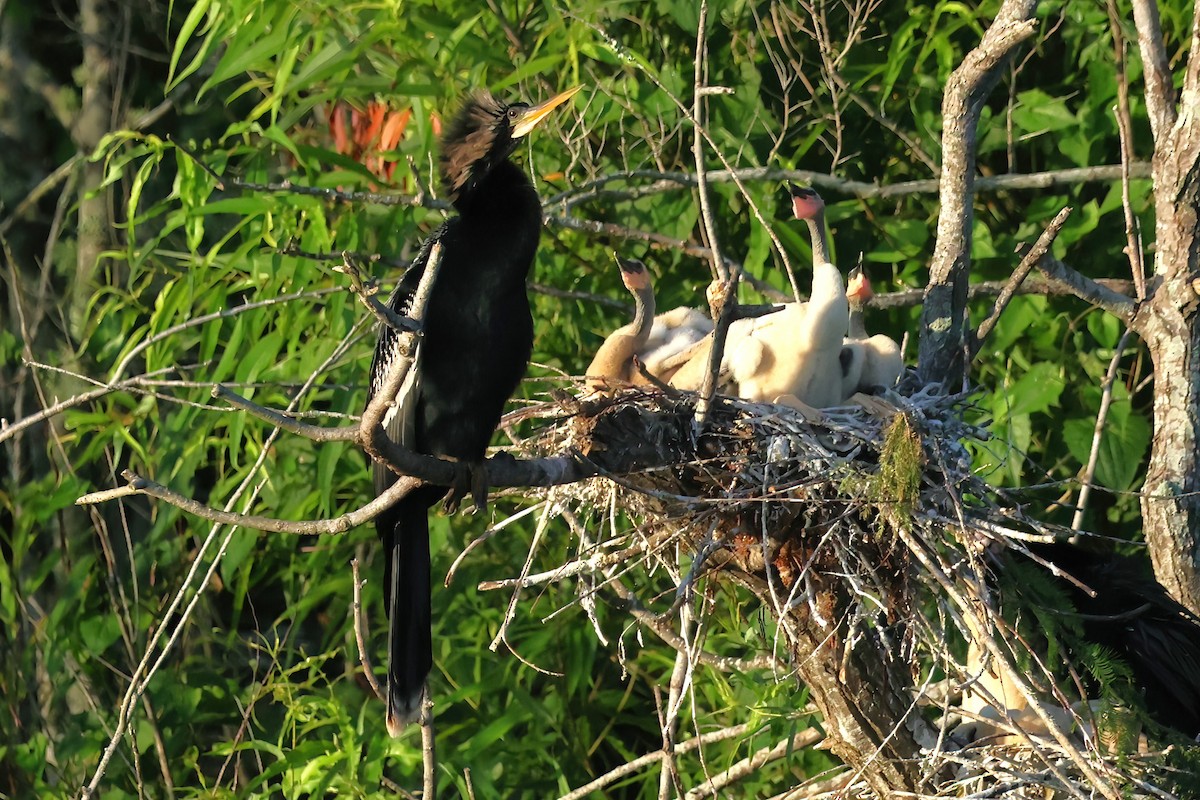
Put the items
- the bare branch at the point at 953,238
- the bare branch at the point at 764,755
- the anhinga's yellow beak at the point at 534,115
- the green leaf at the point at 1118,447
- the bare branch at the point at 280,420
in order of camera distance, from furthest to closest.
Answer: the green leaf at the point at 1118,447 → the bare branch at the point at 764,755 → the bare branch at the point at 953,238 → the anhinga's yellow beak at the point at 534,115 → the bare branch at the point at 280,420

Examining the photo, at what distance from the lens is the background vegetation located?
13.6 ft

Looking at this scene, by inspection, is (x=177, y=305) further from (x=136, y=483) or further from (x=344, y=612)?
(x=136, y=483)

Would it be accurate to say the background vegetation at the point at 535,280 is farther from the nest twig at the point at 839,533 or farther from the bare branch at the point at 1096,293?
the nest twig at the point at 839,533

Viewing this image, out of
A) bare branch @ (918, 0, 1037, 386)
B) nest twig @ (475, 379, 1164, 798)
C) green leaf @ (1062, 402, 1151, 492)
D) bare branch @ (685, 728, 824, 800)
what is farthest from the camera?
green leaf @ (1062, 402, 1151, 492)

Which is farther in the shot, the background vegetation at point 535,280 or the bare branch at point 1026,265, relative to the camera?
the background vegetation at point 535,280

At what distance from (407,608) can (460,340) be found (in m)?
0.54

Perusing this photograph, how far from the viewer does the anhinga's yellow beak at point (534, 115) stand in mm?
2982

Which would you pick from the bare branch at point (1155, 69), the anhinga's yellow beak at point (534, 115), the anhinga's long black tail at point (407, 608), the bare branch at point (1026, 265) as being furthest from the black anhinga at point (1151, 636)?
the anhinga's yellow beak at point (534, 115)

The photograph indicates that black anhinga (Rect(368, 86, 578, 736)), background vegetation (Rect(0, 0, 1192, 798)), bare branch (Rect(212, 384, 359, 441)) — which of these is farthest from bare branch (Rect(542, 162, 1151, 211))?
bare branch (Rect(212, 384, 359, 441))

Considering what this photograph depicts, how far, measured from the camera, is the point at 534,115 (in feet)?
9.85

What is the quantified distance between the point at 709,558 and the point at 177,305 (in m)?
2.00

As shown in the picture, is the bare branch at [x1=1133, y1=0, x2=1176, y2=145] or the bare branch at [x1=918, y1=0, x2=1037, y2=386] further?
the bare branch at [x1=1133, y1=0, x2=1176, y2=145]

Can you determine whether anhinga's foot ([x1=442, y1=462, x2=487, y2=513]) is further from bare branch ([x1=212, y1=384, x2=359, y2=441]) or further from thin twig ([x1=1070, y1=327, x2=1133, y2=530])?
thin twig ([x1=1070, y1=327, x2=1133, y2=530])

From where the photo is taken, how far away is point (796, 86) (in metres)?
4.84
